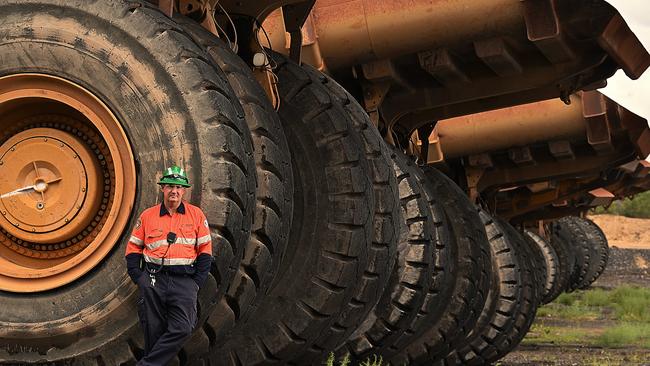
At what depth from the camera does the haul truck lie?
16.2 ft

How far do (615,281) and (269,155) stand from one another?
41371 millimetres

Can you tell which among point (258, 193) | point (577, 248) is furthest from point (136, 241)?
point (577, 248)

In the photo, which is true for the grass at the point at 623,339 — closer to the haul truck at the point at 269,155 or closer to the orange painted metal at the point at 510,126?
the orange painted metal at the point at 510,126

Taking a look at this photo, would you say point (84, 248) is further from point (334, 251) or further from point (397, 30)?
point (397, 30)

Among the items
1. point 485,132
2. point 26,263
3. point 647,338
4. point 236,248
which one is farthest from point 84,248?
point 647,338

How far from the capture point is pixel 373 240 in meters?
7.44

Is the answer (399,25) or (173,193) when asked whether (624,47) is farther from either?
(173,193)

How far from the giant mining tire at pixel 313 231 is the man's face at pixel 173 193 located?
5.89 ft

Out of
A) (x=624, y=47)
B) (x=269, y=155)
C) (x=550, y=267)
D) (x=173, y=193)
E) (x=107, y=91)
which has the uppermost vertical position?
(x=624, y=47)

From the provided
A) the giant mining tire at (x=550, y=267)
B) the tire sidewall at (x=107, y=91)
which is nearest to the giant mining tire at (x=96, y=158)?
the tire sidewall at (x=107, y=91)

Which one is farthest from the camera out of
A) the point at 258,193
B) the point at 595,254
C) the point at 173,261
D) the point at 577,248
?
the point at 595,254

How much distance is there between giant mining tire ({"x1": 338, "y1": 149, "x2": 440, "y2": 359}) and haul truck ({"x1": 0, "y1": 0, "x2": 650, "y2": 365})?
0.02 m

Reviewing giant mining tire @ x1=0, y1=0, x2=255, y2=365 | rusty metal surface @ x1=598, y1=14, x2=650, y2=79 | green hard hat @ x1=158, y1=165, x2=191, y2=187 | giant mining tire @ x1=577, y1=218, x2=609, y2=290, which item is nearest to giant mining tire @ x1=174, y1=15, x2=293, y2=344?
giant mining tire @ x1=0, y1=0, x2=255, y2=365

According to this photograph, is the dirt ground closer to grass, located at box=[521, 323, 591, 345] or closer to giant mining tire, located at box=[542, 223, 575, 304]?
grass, located at box=[521, 323, 591, 345]
